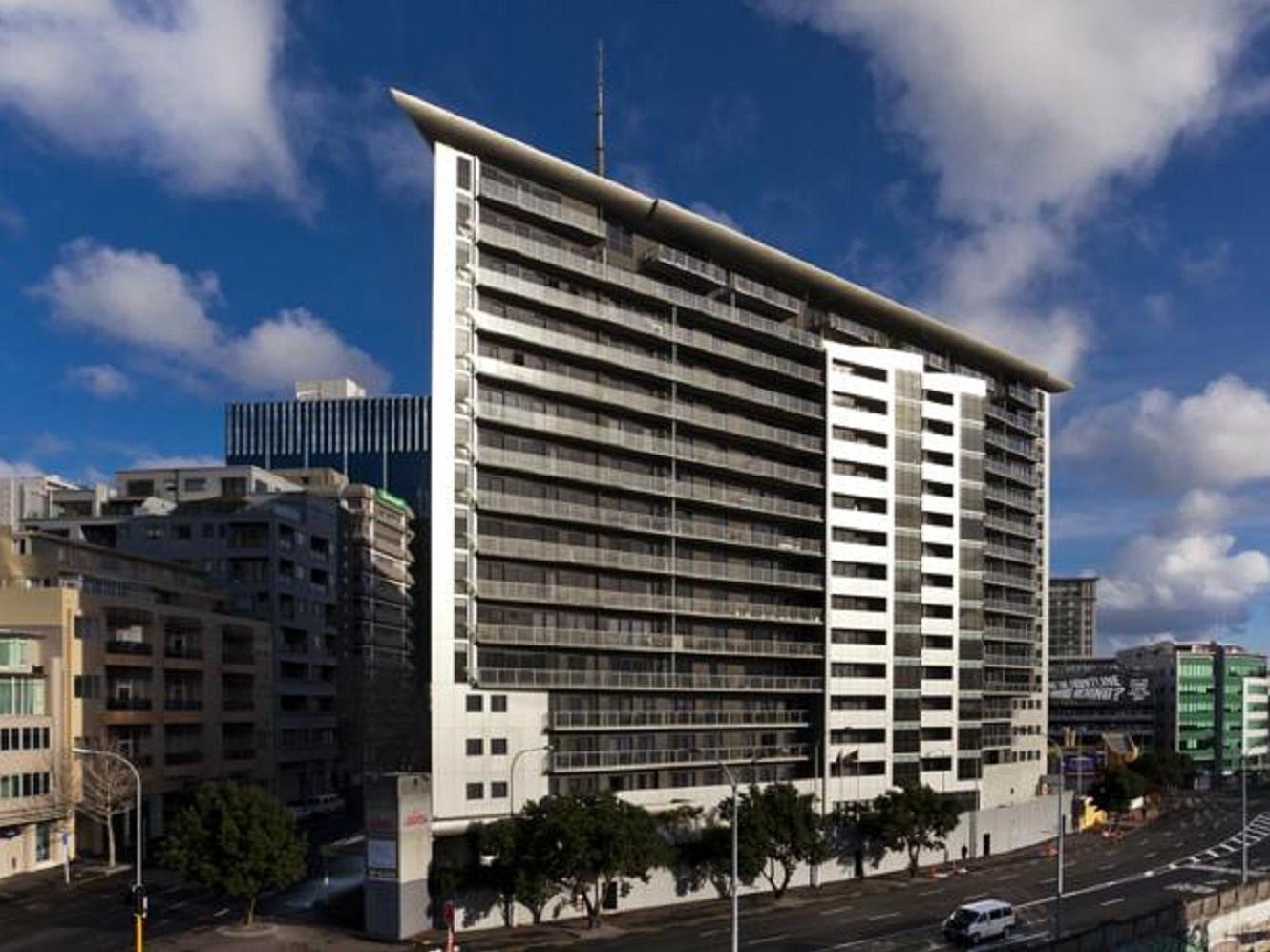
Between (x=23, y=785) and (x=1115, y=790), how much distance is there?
113 meters

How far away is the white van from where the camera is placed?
6278 cm

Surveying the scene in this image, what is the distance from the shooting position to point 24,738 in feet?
262

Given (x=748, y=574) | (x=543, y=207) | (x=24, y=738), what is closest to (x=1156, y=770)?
(x=748, y=574)

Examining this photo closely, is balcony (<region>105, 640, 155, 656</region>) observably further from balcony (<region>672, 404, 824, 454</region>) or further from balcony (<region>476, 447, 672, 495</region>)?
balcony (<region>672, 404, 824, 454</region>)

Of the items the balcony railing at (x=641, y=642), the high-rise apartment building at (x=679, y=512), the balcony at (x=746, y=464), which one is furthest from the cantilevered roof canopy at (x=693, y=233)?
the balcony railing at (x=641, y=642)

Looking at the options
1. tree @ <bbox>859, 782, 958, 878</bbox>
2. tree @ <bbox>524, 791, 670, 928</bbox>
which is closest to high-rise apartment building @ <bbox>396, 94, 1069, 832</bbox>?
tree @ <bbox>859, 782, 958, 878</bbox>

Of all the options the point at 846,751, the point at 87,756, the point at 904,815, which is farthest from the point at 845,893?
the point at 87,756

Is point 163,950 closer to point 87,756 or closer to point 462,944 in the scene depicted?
point 462,944

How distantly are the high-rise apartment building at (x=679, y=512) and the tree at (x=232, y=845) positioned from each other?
11.0 metres

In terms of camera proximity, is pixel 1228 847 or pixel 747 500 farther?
pixel 1228 847

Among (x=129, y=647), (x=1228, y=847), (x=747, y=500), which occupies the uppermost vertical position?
(x=747, y=500)

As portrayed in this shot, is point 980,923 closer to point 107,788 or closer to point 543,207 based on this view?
point 543,207

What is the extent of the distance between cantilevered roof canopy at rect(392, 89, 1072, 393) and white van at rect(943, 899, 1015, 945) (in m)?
53.8

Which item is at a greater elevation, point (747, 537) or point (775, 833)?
point (747, 537)
